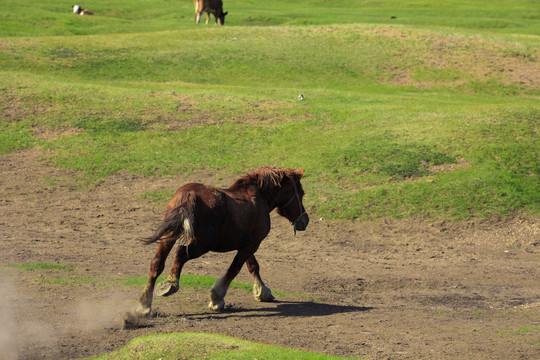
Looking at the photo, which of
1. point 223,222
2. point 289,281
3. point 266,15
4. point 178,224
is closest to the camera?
point 178,224

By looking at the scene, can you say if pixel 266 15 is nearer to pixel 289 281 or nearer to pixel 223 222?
pixel 289 281

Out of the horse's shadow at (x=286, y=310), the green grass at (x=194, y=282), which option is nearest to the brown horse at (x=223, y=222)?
the horse's shadow at (x=286, y=310)

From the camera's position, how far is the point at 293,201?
36.4ft

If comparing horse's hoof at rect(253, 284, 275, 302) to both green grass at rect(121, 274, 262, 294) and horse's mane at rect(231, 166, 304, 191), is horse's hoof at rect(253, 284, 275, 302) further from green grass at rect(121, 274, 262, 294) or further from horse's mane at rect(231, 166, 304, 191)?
horse's mane at rect(231, 166, 304, 191)

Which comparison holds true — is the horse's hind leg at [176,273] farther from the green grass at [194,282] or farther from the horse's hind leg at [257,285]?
the green grass at [194,282]

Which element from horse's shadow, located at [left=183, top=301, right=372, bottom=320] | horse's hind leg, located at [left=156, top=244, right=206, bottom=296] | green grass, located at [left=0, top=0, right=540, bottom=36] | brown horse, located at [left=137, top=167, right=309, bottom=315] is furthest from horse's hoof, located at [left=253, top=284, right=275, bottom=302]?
green grass, located at [left=0, top=0, right=540, bottom=36]

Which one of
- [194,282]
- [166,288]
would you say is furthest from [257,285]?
[166,288]

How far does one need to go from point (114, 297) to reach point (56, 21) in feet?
130

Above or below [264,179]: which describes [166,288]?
below

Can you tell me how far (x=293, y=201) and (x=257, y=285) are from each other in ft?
5.11

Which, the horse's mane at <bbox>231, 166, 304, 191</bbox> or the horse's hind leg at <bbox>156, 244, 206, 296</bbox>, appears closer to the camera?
the horse's hind leg at <bbox>156, 244, 206, 296</bbox>

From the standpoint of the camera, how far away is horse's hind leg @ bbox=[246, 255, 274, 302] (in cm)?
1070

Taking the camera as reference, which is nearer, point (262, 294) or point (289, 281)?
point (262, 294)

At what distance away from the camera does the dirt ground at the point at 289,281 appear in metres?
8.86
